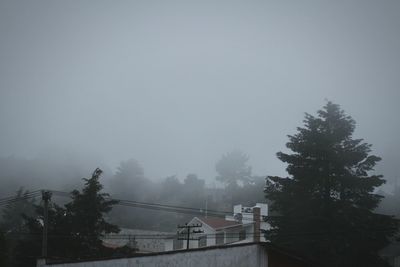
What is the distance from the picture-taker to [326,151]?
39812 mm

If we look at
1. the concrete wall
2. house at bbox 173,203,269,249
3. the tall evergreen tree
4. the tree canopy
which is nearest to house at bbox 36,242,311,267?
the concrete wall

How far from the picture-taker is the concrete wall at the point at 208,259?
21922mm

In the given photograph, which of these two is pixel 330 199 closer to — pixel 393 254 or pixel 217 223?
pixel 393 254

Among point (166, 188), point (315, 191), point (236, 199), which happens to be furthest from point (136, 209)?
point (315, 191)

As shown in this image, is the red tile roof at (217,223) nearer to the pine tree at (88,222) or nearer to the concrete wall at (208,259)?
the pine tree at (88,222)

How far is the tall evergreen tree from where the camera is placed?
3594cm

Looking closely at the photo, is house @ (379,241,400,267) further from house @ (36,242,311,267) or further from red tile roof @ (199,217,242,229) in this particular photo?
house @ (36,242,311,267)

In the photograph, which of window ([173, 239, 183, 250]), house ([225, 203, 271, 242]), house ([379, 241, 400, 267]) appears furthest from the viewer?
window ([173, 239, 183, 250])

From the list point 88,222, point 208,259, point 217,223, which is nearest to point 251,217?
point 217,223

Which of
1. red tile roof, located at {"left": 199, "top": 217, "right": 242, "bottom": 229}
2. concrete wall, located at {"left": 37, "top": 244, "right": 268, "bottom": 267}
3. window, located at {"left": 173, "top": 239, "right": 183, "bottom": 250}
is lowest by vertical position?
window, located at {"left": 173, "top": 239, "right": 183, "bottom": 250}

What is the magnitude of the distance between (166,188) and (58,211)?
179ft

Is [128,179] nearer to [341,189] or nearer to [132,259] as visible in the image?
[341,189]

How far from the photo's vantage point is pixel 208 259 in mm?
23703

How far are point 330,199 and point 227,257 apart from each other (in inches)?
709
